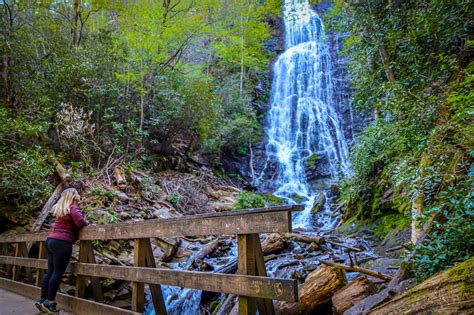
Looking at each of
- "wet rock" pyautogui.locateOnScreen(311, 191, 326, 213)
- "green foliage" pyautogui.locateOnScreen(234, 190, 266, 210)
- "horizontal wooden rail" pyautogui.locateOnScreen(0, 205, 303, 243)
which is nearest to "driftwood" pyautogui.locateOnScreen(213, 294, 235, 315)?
"horizontal wooden rail" pyautogui.locateOnScreen(0, 205, 303, 243)

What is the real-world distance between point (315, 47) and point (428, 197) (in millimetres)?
23538

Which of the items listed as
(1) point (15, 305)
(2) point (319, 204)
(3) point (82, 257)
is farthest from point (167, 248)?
(2) point (319, 204)

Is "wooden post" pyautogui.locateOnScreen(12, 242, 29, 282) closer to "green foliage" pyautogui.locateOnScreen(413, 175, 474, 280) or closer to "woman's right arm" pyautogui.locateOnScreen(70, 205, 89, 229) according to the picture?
"woman's right arm" pyautogui.locateOnScreen(70, 205, 89, 229)

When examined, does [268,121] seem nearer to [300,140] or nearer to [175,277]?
[300,140]

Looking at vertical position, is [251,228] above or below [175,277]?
above

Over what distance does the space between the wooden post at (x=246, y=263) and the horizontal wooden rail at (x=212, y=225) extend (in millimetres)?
86

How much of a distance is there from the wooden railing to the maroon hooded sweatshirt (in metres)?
0.12

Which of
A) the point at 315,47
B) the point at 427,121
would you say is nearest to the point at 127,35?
the point at 427,121

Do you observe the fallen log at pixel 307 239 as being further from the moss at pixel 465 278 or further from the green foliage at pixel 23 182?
the green foliage at pixel 23 182

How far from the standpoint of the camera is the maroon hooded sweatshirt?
156 inches

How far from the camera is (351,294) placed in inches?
137

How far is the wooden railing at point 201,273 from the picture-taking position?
2289 mm

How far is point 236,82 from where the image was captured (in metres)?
21.0

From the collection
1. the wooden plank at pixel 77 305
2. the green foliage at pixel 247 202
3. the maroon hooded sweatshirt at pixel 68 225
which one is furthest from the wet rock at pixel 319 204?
the maroon hooded sweatshirt at pixel 68 225
